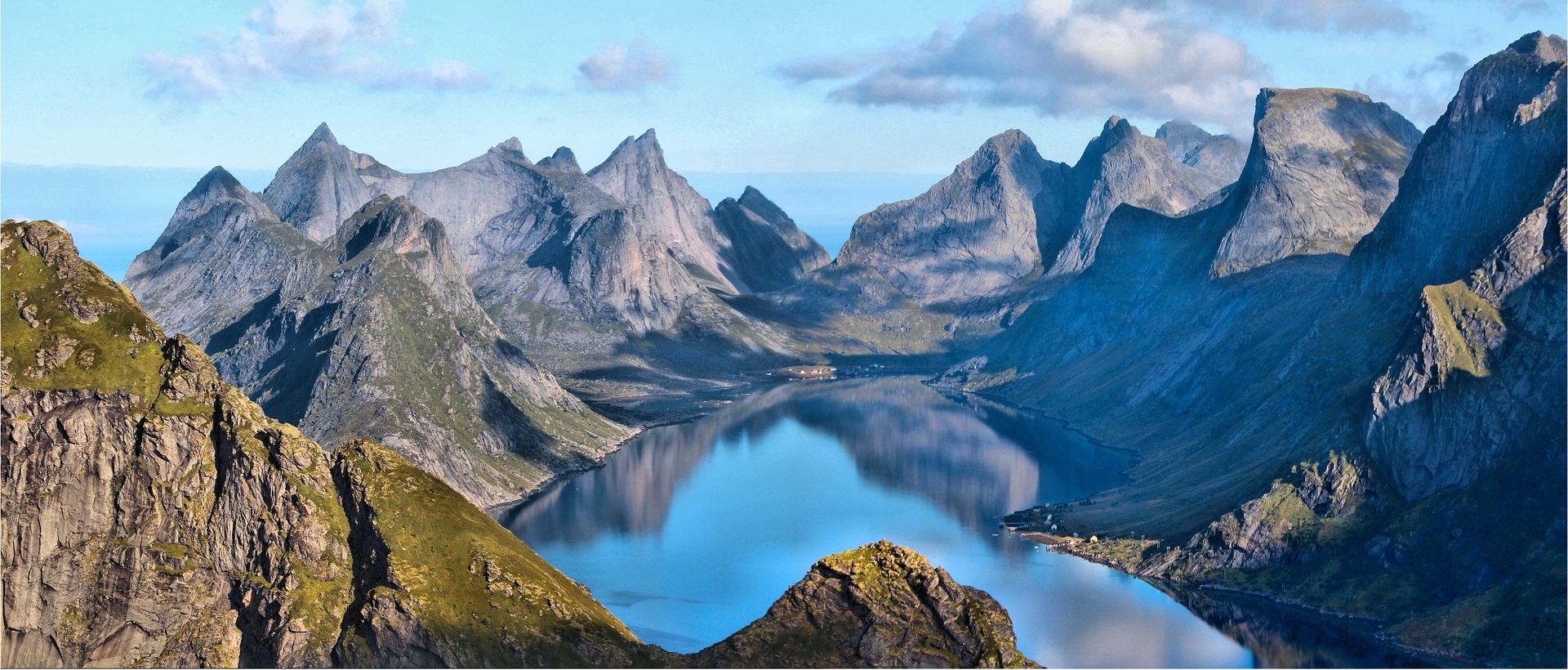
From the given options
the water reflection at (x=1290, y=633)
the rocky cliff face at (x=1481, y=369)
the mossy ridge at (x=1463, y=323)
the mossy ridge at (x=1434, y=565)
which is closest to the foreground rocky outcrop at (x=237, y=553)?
the water reflection at (x=1290, y=633)

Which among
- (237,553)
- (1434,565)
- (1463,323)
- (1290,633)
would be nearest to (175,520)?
(237,553)

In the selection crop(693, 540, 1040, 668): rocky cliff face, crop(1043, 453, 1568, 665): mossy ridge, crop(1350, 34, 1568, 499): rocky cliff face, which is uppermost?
crop(1350, 34, 1568, 499): rocky cliff face

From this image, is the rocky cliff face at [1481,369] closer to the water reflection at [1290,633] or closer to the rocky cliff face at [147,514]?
the water reflection at [1290,633]

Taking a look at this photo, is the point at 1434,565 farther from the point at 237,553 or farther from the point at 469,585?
the point at 237,553

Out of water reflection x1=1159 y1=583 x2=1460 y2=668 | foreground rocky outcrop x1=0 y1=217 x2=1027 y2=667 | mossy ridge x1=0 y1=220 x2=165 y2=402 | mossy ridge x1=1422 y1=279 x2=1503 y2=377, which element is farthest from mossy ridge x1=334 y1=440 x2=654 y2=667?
mossy ridge x1=1422 y1=279 x2=1503 y2=377

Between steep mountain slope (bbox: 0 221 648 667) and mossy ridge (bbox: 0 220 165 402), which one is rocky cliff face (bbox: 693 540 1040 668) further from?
mossy ridge (bbox: 0 220 165 402)

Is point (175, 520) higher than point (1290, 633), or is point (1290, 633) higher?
point (1290, 633)
